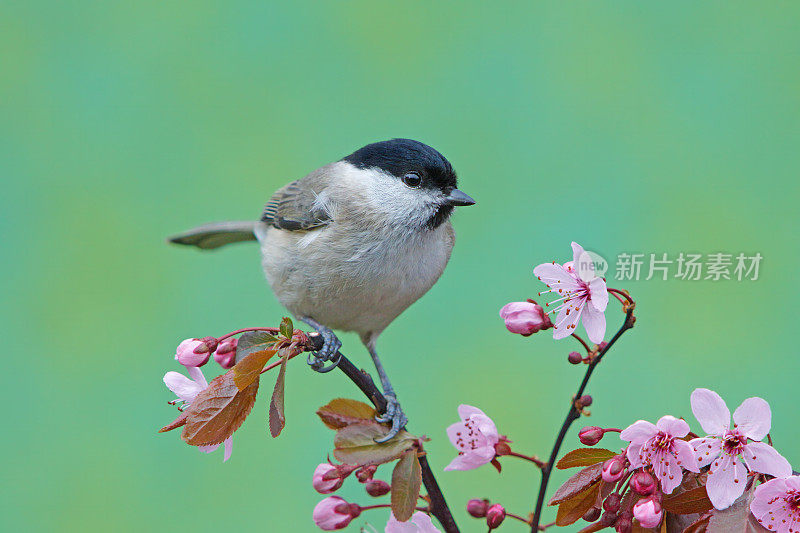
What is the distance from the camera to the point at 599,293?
802 millimetres

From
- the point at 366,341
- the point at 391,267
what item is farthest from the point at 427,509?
the point at 366,341

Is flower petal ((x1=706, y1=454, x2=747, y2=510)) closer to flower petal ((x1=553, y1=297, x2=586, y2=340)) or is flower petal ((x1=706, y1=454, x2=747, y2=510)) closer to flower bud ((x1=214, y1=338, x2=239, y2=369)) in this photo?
flower petal ((x1=553, y1=297, x2=586, y2=340))

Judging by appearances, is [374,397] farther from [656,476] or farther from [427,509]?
[656,476]

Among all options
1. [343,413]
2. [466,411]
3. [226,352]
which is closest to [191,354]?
[226,352]

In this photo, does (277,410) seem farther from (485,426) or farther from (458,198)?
(458,198)

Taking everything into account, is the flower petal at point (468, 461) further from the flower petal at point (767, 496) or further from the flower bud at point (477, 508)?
the flower petal at point (767, 496)

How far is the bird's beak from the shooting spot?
4.45 ft

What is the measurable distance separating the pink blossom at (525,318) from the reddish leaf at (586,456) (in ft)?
0.43

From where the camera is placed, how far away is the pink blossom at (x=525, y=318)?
0.81m

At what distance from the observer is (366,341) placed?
1.63 meters

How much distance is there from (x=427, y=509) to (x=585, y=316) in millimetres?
290

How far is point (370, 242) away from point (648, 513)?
0.81m

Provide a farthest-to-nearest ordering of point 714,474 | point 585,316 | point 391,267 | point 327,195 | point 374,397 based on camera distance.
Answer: point 327,195 → point 391,267 → point 374,397 → point 585,316 → point 714,474

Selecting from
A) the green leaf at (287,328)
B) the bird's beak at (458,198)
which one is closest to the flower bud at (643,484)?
the green leaf at (287,328)
